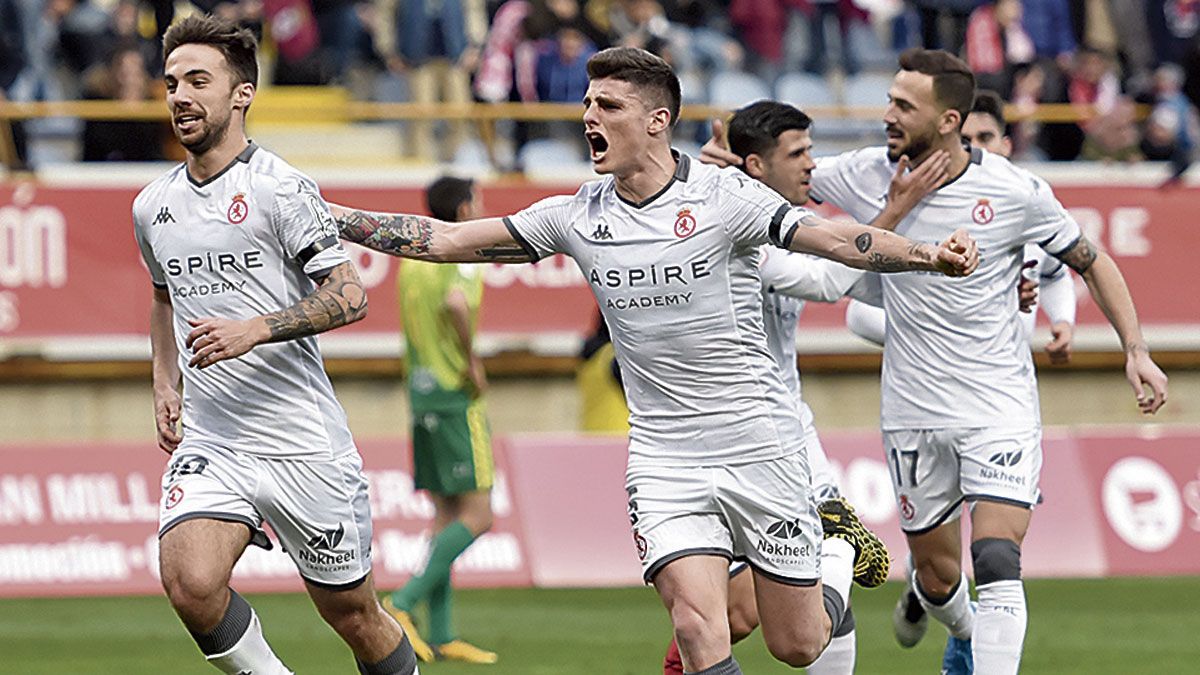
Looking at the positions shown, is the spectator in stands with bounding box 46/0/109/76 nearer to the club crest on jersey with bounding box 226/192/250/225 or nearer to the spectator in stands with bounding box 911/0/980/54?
the spectator in stands with bounding box 911/0/980/54

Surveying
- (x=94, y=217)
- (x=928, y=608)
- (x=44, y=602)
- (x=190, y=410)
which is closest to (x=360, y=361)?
(x=94, y=217)

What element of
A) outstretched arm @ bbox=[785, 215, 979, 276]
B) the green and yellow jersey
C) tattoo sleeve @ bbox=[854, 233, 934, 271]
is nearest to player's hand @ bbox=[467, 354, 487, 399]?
the green and yellow jersey

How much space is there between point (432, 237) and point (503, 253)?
0.27 meters

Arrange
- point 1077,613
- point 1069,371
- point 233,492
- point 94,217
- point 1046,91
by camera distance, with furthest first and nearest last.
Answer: point 1046,91 → point 1069,371 → point 94,217 → point 1077,613 → point 233,492

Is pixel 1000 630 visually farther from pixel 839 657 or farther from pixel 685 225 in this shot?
pixel 685 225

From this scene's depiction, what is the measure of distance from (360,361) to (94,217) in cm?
257

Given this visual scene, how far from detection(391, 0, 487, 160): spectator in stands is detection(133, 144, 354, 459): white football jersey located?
13493 millimetres

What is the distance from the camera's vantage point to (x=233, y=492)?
307 inches

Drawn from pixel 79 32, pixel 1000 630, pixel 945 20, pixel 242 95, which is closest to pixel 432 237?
pixel 242 95

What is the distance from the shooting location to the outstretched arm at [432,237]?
7.96 metres

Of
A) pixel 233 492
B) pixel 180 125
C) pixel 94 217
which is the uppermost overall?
pixel 180 125

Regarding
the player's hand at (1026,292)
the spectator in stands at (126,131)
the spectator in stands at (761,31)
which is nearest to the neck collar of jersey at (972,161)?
the player's hand at (1026,292)

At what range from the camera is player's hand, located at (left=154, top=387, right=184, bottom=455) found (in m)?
8.15

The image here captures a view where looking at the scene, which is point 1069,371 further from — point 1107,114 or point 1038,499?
point 1038,499
